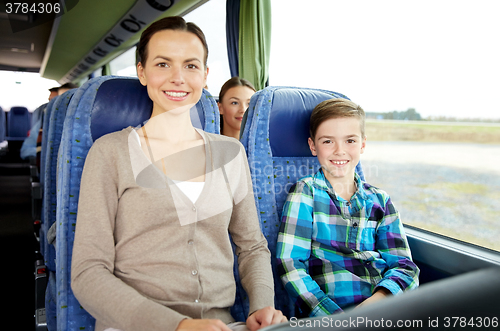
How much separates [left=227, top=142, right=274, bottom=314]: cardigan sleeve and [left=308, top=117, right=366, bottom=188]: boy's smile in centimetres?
39

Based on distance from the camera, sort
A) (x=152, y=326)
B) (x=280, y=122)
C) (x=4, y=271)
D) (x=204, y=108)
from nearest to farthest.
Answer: (x=152, y=326) < (x=204, y=108) < (x=280, y=122) < (x=4, y=271)

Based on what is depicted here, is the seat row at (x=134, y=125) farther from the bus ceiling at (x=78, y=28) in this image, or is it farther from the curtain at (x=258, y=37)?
the bus ceiling at (x=78, y=28)

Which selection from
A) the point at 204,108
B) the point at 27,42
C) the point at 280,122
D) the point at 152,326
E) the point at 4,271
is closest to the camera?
the point at 152,326

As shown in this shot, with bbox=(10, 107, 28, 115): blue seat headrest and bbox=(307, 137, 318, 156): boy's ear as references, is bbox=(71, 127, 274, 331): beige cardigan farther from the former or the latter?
bbox=(10, 107, 28, 115): blue seat headrest

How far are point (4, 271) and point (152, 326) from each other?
2.95 metres

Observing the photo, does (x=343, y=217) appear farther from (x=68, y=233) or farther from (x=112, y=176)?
(x=68, y=233)

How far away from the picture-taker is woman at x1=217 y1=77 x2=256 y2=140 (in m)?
2.65

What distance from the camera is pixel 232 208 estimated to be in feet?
3.97

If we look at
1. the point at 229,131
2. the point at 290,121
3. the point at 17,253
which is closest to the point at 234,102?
the point at 229,131

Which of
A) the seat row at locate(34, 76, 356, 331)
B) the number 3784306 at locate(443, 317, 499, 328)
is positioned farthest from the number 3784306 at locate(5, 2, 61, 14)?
the number 3784306 at locate(443, 317, 499, 328)

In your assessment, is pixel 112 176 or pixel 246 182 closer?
pixel 112 176

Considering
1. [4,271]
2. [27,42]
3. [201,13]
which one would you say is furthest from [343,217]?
[27,42]

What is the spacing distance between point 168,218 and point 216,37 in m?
3.95

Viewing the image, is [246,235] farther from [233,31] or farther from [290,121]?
[233,31]
